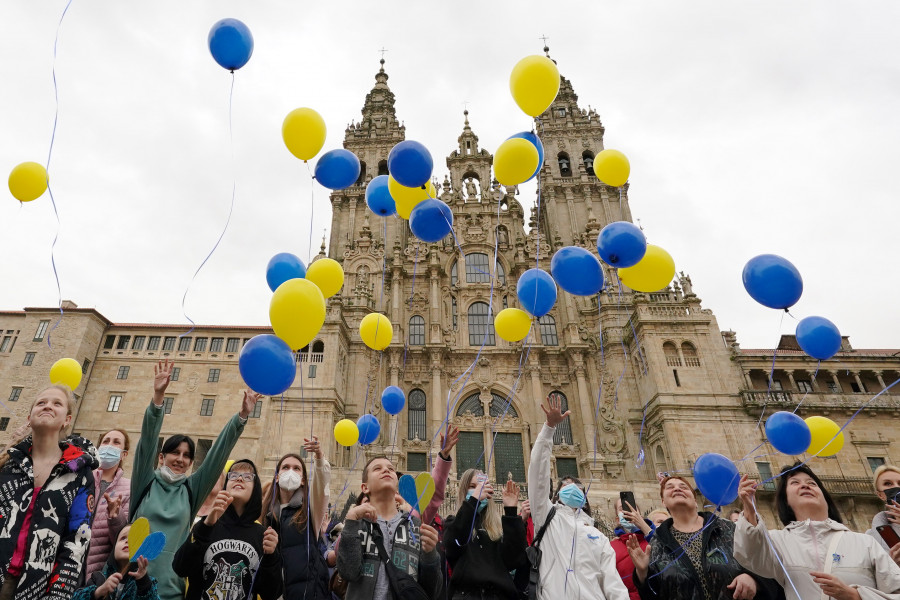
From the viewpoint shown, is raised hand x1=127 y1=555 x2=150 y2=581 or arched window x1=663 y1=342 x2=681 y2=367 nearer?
raised hand x1=127 y1=555 x2=150 y2=581

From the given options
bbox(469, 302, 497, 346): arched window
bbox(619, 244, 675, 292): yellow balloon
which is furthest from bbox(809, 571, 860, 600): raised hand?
bbox(469, 302, 497, 346): arched window

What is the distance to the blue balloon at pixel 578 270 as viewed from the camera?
764cm

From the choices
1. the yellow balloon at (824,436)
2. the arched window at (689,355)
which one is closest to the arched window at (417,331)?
the arched window at (689,355)

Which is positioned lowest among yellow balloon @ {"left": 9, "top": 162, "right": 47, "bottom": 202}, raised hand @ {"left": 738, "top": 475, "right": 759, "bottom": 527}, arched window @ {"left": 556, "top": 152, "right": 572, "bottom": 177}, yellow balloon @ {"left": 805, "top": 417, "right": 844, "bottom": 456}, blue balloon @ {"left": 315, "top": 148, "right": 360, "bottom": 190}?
raised hand @ {"left": 738, "top": 475, "right": 759, "bottom": 527}

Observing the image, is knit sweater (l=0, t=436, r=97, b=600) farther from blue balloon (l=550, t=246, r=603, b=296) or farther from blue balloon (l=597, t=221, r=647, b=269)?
blue balloon (l=597, t=221, r=647, b=269)

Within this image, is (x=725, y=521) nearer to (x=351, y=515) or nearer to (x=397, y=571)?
(x=397, y=571)

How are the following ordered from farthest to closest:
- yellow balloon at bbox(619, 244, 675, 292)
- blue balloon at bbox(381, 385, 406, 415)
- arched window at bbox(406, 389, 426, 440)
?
arched window at bbox(406, 389, 426, 440) < blue balloon at bbox(381, 385, 406, 415) < yellow balloon at bbox(619, 244, 675, 292)

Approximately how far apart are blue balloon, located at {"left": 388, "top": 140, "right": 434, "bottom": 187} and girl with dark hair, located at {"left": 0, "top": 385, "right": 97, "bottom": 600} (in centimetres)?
523

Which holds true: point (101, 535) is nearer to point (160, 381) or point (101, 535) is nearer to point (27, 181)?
point (160, 381)

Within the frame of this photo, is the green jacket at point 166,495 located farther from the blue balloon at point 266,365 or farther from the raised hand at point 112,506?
the blue balloon at point 266,365

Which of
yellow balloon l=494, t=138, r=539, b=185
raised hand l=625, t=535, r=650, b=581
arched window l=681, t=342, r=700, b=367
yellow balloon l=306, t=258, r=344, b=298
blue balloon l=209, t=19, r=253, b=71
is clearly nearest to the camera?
raised hand l=625, t=535, r=650, b=581

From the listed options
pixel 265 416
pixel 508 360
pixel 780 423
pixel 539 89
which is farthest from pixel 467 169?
pixel 780 423

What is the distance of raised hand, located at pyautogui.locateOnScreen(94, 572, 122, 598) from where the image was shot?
3.35m

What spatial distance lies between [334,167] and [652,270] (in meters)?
5.74
